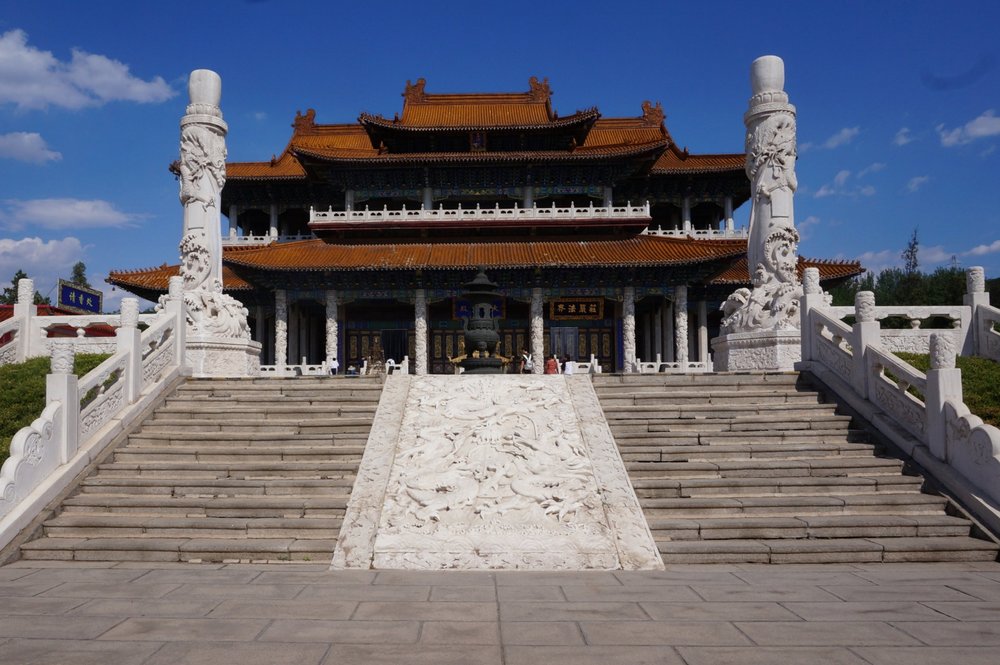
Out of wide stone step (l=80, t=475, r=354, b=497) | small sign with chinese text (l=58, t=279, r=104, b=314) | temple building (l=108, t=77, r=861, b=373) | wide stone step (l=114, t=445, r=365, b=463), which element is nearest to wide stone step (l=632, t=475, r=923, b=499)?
wide stone step (l=80, t=475, r=354, b=497)

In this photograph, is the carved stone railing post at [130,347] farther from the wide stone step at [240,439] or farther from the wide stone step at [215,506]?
the wide stone step at [215,506]

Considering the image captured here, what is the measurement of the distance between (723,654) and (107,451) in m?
7.45

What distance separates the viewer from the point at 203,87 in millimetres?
13531

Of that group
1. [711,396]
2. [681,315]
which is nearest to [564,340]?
[681,315]

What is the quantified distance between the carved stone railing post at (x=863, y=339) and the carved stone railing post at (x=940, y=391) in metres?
1.37

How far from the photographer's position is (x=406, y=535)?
21.8 ft

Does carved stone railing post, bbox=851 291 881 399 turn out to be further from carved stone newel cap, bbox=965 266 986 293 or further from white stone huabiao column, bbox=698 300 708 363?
white stone huabiao column, bbox=698 300 708 363

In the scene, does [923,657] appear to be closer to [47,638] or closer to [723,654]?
[723,654]

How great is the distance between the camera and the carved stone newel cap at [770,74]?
13516 millimetres

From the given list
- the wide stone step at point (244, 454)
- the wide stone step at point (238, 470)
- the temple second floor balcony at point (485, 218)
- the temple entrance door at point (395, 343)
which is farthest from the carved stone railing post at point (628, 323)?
the wide stone step at point (238, 470)

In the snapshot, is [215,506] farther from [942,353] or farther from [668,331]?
[668,331]

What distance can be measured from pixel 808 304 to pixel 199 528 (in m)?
9.82

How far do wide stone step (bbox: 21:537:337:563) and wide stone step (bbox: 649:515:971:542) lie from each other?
340 centimetres

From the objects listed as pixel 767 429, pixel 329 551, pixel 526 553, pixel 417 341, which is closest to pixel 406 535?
pixel 329 551
